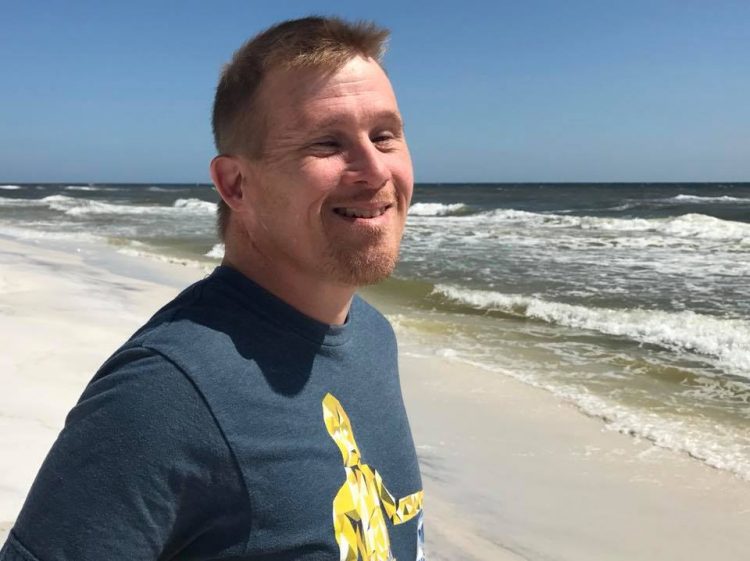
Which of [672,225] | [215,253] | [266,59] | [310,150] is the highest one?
[266,59]

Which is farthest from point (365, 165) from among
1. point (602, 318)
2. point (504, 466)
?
point (602, 318)

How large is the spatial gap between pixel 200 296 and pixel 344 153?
14.1 inches

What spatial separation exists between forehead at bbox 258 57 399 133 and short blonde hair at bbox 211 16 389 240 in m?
0.01

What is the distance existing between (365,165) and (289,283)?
26 centimetres

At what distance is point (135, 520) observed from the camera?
0.97 metres

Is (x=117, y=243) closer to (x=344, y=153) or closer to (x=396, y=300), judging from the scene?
(x=396, y=300)

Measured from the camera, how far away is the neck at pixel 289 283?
1293 mm

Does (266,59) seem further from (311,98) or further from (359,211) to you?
(359,211)

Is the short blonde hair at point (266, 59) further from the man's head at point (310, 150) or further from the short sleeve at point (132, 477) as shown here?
the short sleeve at point (132, 477)

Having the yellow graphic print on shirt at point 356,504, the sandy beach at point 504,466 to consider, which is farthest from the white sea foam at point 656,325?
the yellow graphic print on shirt at point 356,504

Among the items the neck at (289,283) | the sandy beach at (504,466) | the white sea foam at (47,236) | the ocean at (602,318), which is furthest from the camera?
the white sea foam at (47,236)

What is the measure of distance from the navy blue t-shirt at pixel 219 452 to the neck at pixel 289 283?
0.03 m

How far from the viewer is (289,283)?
1.30 metres

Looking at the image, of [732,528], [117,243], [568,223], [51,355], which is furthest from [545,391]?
[568,223]
